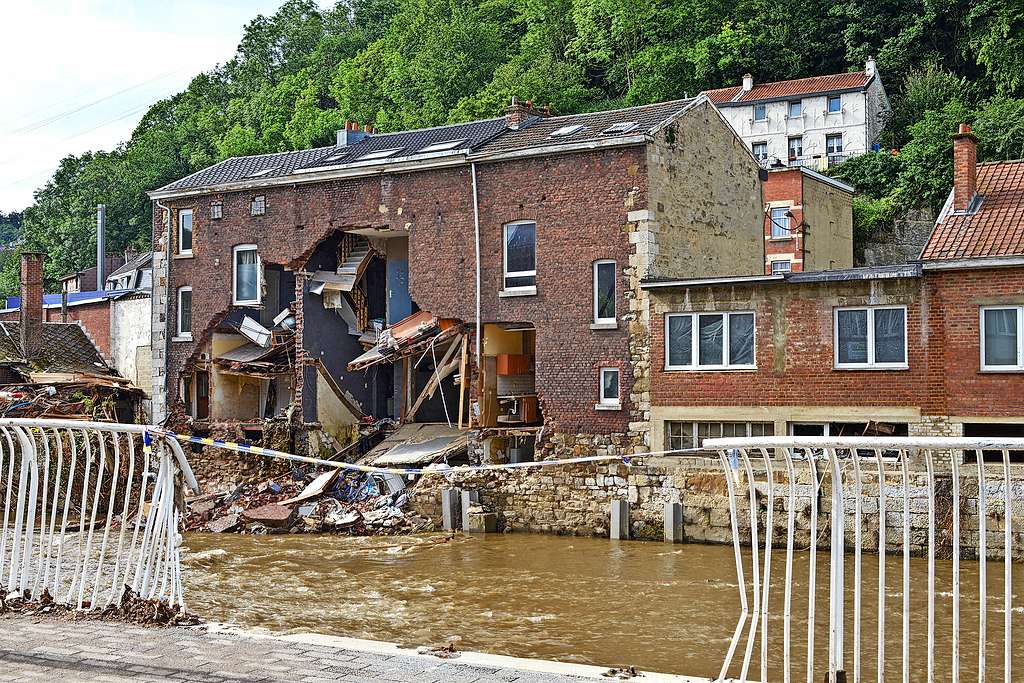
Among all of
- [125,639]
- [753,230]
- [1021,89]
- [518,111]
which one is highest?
[1021,89]

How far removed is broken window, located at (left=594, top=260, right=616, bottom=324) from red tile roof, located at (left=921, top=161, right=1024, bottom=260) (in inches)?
273

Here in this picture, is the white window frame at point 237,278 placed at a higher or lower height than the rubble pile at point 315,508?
higher

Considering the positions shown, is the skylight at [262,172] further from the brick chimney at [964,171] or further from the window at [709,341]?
the brick chimney at [964,171]

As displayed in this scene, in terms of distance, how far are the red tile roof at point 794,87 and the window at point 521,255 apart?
32232 millimetres

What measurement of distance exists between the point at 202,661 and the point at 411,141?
23.6 m

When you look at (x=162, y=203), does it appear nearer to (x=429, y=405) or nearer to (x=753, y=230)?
(x=429, y=405)

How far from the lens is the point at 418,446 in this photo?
27391 millimetres

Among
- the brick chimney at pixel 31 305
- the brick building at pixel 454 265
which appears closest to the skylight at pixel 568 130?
the brick building at pixel 454 265

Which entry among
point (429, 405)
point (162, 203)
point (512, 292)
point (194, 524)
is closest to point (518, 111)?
point (512, 292)

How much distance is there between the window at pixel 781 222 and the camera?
37656 mm

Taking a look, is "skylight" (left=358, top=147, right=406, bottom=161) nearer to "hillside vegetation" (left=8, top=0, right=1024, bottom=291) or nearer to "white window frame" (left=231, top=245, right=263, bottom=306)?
"white window frame" (left=231, top=245, right=263, bottom=306)

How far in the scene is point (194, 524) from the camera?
25578 mm

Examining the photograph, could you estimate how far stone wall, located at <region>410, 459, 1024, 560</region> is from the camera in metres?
19.3

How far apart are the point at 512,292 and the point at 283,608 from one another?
37.6 feet
